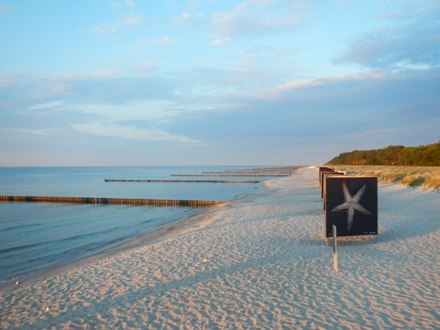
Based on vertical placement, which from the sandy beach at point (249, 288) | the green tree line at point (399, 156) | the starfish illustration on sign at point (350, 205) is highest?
the green tree line at point (399, 156)

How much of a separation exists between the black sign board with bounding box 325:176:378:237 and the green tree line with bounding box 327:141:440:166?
69977mm

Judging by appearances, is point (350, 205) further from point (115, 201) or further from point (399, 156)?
point (399, 156)

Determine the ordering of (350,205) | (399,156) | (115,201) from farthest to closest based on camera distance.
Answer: (399,156) → (115,201) → (350,205)

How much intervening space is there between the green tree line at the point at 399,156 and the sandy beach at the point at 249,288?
71.0 meters

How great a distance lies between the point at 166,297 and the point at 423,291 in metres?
4.82

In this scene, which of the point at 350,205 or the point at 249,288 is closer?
the point at 249,288

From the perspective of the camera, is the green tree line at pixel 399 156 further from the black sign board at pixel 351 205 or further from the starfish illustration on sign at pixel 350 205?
the starfish illustration on sign at pixel 350 205

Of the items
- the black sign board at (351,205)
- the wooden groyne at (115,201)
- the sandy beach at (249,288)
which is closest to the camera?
the sandy beach at (249,288)

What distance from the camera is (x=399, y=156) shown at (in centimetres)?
9100

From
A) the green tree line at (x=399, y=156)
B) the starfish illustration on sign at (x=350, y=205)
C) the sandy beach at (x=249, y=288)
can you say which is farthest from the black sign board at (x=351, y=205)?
the green tree line at (x=399, y=156)

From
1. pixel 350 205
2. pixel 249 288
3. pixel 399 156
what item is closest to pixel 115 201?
pixel 350 205

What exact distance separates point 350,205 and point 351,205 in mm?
32

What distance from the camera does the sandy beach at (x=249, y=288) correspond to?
600 centimetres

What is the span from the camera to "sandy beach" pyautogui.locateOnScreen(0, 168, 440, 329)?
5996 millimetres
